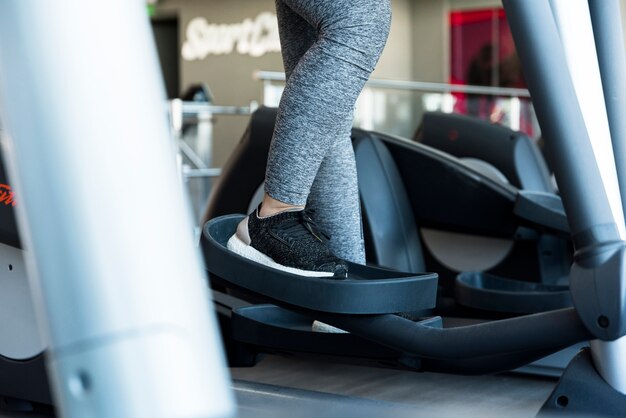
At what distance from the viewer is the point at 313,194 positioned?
1541mm

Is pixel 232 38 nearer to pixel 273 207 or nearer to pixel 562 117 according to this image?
pixel 273 207

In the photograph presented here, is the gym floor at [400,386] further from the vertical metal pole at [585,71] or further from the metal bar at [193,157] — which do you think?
the metal bar at [193,157]

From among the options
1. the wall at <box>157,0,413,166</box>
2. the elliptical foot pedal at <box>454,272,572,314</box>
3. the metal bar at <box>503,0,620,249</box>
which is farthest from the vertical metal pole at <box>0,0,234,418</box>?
the wall at <box>157,0,413,166</box>

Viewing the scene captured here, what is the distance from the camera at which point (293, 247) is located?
1.35 metres

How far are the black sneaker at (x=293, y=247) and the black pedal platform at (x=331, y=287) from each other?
3cm

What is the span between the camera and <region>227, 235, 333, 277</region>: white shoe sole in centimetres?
135

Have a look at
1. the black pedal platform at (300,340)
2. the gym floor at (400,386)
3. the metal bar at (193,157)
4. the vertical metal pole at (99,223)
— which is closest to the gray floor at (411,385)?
the gym floor at (400,386)

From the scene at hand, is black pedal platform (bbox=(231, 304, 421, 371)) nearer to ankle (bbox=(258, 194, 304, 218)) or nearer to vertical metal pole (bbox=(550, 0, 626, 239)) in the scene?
ankle (bbox=(258, 194, 304, 218))

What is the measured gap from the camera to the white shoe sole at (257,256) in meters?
1.35

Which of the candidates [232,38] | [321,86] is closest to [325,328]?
[321,86]

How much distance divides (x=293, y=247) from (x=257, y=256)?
0.07 meters

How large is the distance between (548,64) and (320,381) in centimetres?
111

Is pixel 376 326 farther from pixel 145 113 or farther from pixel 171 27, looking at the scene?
pixel 171 27

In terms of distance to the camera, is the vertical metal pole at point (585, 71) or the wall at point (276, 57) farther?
the wall at point (276, 57)
